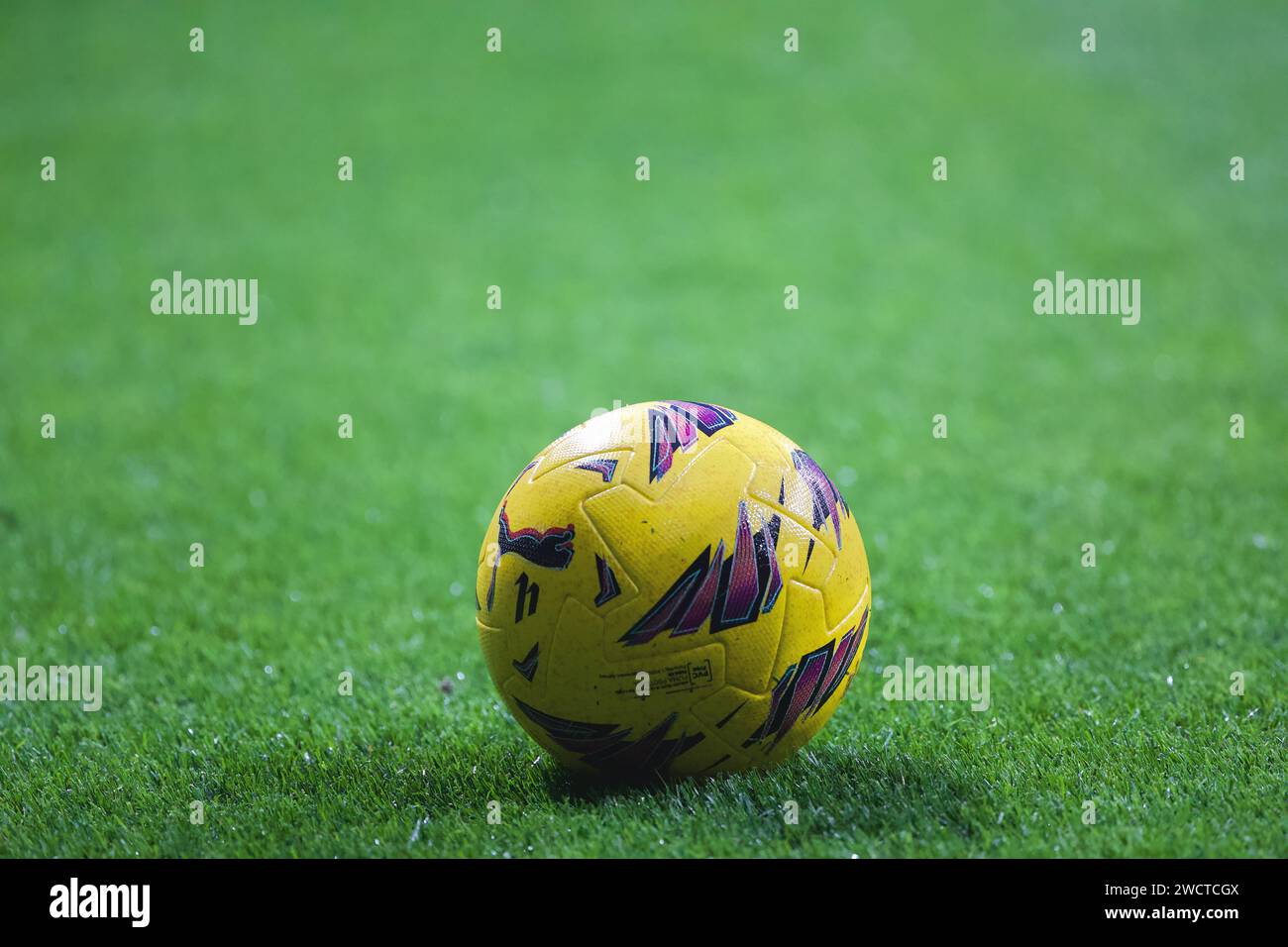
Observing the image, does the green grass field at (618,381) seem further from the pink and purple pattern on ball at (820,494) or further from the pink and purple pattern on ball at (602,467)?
the pink and purple pattern on ball at (602,467)

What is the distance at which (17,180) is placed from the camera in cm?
1878

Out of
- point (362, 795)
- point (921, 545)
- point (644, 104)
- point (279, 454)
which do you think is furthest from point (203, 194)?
point (362, 795)

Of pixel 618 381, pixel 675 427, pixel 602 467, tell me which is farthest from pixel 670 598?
pixel 618 381

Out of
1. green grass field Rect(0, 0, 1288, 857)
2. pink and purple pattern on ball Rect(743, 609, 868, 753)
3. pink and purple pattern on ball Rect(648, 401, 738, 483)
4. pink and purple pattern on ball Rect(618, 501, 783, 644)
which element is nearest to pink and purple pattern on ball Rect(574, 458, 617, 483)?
pink and purple pattern on ball Rect(648, 401, 738, 483)

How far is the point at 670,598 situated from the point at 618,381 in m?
8.26

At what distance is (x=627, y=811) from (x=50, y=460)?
7.94 m

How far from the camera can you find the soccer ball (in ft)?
16.3

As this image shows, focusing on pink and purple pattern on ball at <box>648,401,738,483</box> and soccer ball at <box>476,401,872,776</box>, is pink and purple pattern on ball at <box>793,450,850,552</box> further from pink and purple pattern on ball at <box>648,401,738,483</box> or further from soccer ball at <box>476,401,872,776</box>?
pink and purple pattern on ball at <box>648,401,738,483</box>

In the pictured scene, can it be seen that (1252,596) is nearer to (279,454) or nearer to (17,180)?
(279,454)

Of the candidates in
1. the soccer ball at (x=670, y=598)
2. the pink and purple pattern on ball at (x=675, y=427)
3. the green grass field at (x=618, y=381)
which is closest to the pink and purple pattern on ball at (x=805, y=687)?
the soccer ball at (x=670, y=598)

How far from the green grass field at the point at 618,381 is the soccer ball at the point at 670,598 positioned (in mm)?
317

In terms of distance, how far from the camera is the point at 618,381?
13.1 meters

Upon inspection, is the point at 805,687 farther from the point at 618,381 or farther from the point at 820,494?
the point at 618,381

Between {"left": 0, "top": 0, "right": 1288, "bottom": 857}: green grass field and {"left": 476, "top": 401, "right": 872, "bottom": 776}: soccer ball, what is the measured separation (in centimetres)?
32
